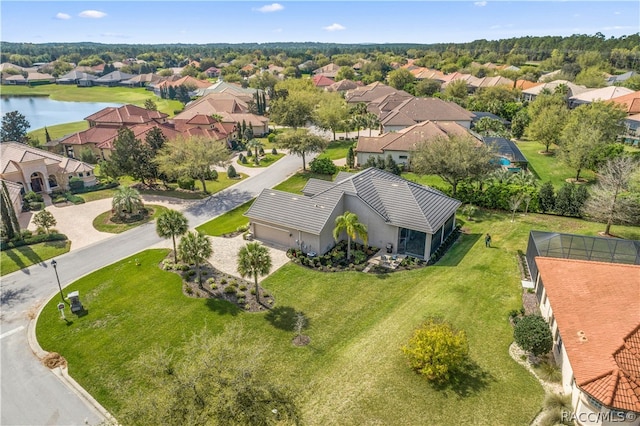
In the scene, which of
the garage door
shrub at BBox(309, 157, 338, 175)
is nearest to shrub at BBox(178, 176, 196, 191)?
shrub at BBox(309, 157, 338, 175)

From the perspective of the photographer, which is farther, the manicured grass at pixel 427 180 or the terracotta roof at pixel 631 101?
the terracotta roof at pixel 631 101

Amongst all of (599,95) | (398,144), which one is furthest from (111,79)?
(599,95)

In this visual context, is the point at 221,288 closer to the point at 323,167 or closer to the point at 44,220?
the point at 44,220

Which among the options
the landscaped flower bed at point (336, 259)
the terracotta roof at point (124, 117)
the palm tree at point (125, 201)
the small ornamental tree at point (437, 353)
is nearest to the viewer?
the small ornamental tree at point (437, 353)

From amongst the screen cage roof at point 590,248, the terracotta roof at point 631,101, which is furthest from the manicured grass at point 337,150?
the terracotta roof at point 631,101

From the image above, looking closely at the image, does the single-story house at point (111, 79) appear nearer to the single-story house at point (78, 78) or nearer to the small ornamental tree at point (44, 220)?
the single-story house at point (78, 78)

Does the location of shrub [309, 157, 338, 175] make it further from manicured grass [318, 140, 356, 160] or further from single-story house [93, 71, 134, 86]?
single-story house [93, 71, 134, 86]

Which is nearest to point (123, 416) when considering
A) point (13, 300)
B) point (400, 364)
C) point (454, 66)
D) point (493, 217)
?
point (400, 364)
